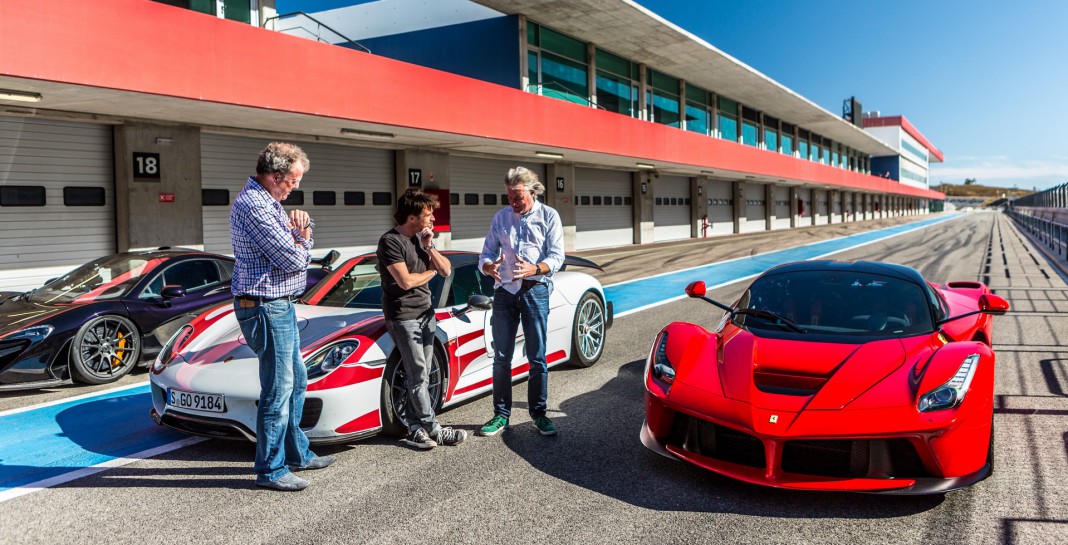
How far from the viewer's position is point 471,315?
5301 mm

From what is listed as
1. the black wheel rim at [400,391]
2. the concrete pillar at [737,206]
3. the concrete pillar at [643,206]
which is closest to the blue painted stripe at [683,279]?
the black wheel rim at [400,391]

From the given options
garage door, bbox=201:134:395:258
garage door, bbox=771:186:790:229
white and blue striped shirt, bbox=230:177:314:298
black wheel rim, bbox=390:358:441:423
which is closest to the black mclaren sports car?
black wheel rim, bbox=390:358:441:423

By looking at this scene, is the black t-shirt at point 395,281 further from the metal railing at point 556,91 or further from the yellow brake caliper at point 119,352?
the metal railing at point 556,91

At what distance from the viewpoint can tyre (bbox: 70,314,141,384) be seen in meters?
6.16

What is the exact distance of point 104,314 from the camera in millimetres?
6363

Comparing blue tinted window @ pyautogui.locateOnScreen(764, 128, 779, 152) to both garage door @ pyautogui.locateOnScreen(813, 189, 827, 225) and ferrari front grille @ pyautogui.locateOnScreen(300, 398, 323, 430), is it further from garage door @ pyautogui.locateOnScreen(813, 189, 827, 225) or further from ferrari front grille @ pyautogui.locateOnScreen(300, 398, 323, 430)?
ferrari front grille @ pyautogui.locateOnScreen(300, 398, 323, 430)

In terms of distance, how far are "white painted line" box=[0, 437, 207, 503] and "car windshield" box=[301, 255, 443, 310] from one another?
51.7 inches

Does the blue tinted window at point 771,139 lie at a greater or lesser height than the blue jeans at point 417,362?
greater

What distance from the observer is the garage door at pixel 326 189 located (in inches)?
571

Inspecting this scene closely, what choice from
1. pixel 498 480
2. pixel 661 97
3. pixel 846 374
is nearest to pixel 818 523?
pixel 846 374

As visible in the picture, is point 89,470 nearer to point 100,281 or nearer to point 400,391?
point 400,391

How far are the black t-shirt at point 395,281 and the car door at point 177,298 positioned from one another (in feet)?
11.9

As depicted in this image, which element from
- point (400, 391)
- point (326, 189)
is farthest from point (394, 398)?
point (326, 189)

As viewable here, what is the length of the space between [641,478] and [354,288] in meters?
2.77
